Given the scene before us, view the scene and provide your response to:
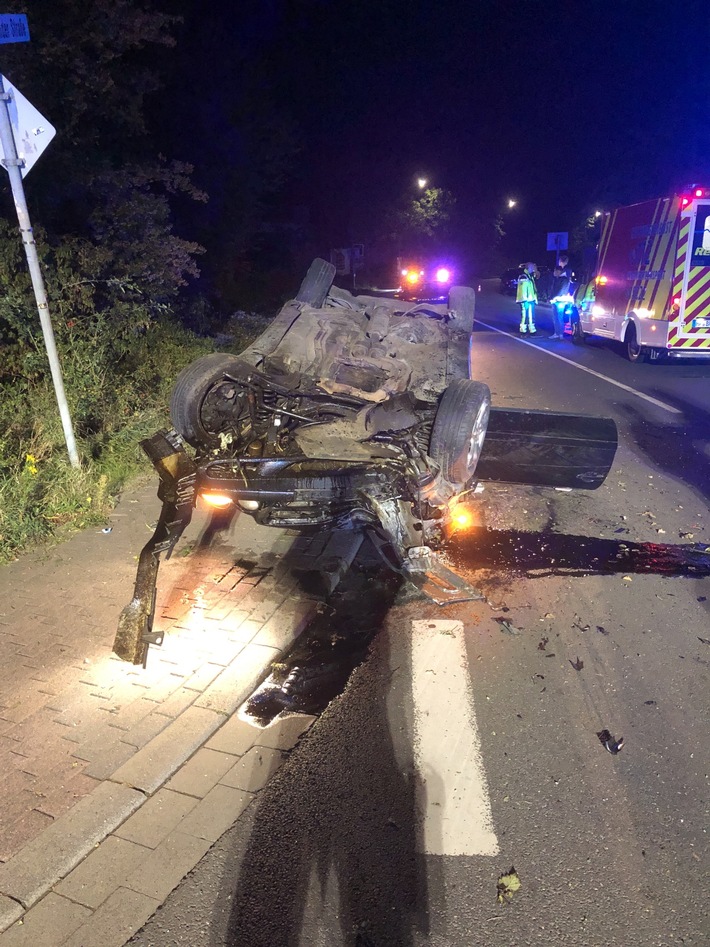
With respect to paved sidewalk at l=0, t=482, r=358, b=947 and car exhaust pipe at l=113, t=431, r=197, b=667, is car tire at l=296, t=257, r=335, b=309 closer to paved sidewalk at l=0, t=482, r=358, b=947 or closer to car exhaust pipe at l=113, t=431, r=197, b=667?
car exhaust pipe at l=113, t=431, r=197, b=667

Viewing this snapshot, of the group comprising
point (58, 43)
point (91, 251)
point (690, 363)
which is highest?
point (58, 43)

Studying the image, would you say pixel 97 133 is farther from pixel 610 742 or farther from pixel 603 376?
pixel 610 742

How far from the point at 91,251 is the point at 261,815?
278 inches

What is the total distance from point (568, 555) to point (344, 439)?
77.9 inches

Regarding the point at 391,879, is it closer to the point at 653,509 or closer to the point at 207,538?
the point at 207,538

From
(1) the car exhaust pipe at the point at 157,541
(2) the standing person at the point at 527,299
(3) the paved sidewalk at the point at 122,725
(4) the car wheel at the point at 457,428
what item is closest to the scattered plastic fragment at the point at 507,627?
(3) the paved sidewalk at the point at 122,725

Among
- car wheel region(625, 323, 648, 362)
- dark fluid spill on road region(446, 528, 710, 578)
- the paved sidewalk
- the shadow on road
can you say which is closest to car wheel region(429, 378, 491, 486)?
dark fluid spill on road region(446, 528, 710, 578)

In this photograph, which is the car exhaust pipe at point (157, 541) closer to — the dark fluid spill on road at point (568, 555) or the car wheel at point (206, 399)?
the car wheel at point (206, 399)

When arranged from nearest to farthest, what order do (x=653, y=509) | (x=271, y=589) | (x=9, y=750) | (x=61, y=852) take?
1. (x=61, y=852)
2. (x=9, y=750)
3. (x=271, y=589)
4. (x=653, y=509)

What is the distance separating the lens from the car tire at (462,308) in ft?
20.5

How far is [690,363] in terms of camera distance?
12516mm

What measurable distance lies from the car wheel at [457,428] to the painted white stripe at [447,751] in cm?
148

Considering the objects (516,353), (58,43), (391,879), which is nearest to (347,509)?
(391,879)

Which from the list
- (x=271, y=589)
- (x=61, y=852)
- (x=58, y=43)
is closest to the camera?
(x=61, y=852)
